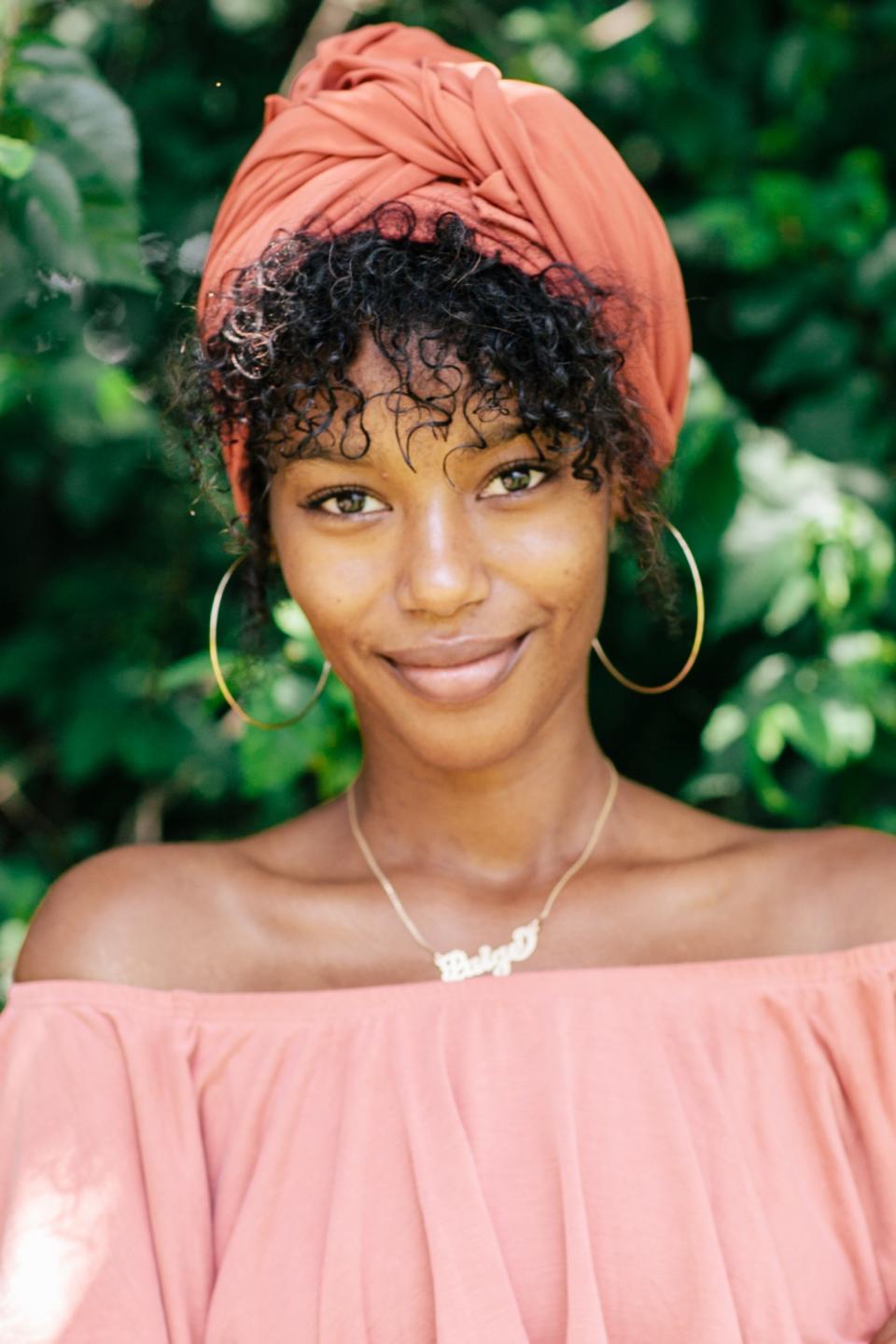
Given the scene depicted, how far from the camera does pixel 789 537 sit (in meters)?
2.40

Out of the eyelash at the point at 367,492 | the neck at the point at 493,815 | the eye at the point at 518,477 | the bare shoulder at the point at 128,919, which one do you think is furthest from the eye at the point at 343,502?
the bare shoulder at the point at 128,919

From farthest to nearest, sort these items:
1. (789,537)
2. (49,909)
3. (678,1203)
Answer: (789,537), (49,909), (678,1203)

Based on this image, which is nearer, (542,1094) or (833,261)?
(542,1094)

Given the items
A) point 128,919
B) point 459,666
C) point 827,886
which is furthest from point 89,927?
point 827,886

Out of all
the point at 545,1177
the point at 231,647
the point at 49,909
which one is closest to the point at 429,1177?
the point at 545,1177

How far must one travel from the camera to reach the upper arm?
184 centimetres

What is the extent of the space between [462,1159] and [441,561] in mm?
609

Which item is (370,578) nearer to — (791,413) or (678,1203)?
(678,1203)

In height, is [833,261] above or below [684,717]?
above

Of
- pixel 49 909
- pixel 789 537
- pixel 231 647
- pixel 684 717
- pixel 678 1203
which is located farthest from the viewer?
pixel 684 717

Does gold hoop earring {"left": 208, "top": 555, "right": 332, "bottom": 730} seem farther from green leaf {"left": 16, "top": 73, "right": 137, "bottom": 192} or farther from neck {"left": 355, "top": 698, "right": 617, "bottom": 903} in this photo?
green leaf {"left": 16, "top": 73, "right": 137, "bottom": 192}

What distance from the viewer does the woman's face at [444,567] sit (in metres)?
1.70

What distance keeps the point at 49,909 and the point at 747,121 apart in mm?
1804

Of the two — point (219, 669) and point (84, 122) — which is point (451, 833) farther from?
point (84, 122)
